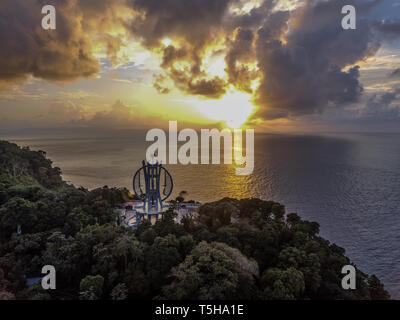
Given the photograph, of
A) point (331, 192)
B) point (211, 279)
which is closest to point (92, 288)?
point (211, 279)

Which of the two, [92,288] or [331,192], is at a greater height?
[331,192]

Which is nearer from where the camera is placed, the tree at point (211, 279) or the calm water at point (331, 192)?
the tree at point (211, 279)

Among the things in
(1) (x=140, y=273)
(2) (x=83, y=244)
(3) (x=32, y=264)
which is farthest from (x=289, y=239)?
(3) (x=32, y=264)

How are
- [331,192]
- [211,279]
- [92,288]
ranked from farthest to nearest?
[331,192]
[92,288]
[211,279]

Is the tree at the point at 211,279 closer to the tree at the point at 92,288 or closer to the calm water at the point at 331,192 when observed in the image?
the tree at the point at 92,288

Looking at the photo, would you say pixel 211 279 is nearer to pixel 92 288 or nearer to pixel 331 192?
pixel 92 288

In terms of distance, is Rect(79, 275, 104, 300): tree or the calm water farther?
the calm water

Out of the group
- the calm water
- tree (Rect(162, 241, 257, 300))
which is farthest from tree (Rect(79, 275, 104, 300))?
the calm water

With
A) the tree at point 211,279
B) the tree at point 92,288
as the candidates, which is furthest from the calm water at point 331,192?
the tree at point 92,288

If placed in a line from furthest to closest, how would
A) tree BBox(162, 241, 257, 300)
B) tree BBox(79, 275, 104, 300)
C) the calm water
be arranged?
the calm water, tree BBox(79, 275, 104, 300), tree BBox(162, 241, 257, 300)

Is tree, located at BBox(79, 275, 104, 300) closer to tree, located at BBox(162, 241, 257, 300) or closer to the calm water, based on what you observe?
tree, located at BBox(162, 241, 257, 300)

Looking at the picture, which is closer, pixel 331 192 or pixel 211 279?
pixel 211 279

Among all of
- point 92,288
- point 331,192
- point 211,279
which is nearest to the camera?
point 211,279
